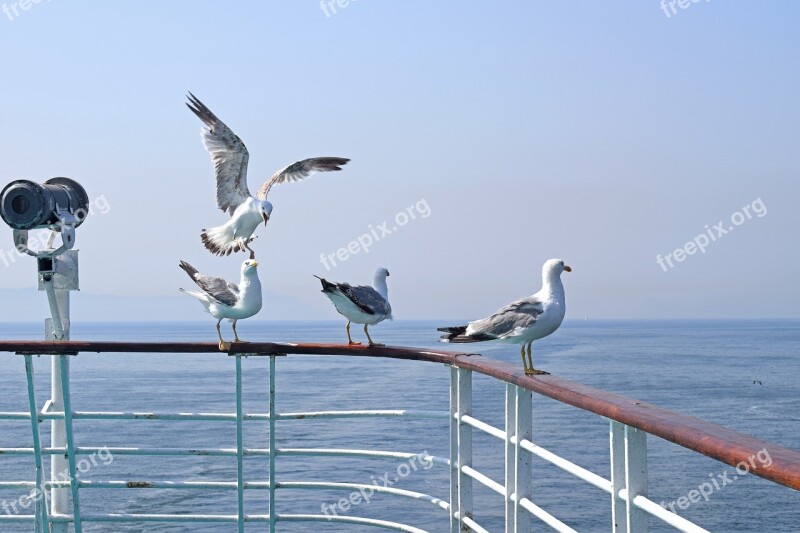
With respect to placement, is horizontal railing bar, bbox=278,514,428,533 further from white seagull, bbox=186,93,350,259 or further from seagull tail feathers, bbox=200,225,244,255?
white seagull, bbox=186,93,350,259

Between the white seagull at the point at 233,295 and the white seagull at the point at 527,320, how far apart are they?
4.79 ft

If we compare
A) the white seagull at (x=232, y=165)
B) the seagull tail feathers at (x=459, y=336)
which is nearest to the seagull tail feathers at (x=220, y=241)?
the white seagull at (x=232, y=165)

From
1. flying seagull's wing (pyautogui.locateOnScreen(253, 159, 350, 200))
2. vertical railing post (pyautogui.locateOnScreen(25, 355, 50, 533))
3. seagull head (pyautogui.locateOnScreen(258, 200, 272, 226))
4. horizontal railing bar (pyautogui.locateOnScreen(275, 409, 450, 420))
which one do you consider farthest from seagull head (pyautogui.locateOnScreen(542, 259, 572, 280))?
flying seagull's wing (pyautogui.locateOnScreen(253, 159, 350, 200))

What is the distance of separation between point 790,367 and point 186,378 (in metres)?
37.4

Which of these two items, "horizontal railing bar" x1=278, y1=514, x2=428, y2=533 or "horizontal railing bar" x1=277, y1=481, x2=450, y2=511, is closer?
"horizontal railing bar" x1=277, y1=481, x2=450, y2=511

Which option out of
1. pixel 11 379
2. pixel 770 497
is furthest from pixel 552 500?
pixel 11 379

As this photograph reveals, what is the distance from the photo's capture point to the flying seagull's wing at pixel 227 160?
862 cm

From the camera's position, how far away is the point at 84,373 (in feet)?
194

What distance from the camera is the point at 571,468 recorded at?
252cm

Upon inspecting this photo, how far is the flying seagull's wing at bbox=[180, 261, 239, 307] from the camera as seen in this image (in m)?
5.29

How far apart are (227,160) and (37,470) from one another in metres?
4.79

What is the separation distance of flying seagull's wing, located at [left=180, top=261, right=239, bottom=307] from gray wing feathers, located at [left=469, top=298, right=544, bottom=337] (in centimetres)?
165

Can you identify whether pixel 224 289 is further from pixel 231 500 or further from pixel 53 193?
pixel 231 500

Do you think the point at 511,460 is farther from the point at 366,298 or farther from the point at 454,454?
the point at 366,298
